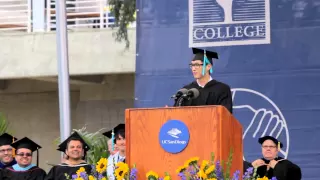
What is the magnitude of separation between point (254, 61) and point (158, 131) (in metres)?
3.58

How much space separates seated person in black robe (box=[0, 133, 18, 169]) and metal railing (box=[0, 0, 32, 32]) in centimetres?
382

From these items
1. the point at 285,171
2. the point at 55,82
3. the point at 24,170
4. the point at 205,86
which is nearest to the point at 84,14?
the point at 55,82

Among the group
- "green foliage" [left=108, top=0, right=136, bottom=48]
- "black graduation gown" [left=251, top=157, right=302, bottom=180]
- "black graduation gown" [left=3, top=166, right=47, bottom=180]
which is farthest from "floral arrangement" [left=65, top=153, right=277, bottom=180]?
"green foliage" [left=108, top=0, right=136, bottom=48]

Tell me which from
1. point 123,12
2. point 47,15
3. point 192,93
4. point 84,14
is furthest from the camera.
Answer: point 47,15

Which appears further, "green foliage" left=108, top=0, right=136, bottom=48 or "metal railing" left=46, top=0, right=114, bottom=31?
"metal railing" left=46, top=0, right=114, bottom=31

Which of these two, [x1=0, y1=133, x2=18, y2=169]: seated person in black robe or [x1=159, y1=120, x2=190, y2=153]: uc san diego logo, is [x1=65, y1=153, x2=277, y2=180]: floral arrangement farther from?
[x1=0, y1=133, x2=18, y2=169]: seated person in black robe

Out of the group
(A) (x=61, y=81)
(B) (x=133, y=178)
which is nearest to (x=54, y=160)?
(A) (x=61, y=81)

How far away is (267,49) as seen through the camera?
7.76m

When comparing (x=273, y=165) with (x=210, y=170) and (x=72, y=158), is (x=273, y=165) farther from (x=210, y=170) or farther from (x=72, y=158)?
(x=210, y=170)

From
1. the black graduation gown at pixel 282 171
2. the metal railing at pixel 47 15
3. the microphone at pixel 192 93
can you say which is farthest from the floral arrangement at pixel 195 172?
the metal railing at pixel 47 15

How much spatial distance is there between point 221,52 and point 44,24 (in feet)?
15.3

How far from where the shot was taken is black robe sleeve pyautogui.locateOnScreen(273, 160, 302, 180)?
610 cm

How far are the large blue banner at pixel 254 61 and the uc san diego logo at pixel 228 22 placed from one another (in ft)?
0.03

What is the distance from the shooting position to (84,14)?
11539 mm
